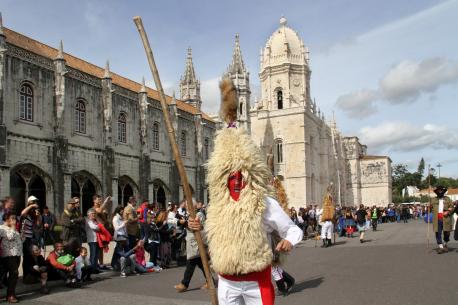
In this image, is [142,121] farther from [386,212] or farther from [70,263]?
→ [386,212]

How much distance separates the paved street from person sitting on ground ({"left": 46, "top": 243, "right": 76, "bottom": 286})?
0.31 m

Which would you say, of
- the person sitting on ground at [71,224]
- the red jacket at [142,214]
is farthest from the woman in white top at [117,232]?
the red jacket at [142,214]

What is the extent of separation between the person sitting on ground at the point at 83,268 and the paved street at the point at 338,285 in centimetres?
30

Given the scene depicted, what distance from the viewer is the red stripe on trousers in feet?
11.1

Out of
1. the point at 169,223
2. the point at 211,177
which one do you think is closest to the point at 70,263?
the point at 169,223

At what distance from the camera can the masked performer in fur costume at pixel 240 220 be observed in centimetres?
340

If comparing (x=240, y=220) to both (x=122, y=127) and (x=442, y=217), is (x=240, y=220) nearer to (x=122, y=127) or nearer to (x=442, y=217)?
(x=442, y=217)

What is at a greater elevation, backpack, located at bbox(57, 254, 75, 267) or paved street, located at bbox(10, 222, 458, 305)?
backpack, located at bbox(57, 254, 75, 267)

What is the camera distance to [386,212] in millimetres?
42625

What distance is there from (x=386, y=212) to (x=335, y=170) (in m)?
25.7

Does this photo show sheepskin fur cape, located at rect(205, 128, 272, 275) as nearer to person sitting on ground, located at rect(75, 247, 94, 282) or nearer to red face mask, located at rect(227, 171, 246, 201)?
red face mask, located at rect(227, 171, 246, 201)

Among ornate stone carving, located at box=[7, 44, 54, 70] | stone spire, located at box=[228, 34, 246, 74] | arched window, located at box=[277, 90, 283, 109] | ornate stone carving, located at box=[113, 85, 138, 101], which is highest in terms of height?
stone spire, located at box=[228, 34, 246, 74]

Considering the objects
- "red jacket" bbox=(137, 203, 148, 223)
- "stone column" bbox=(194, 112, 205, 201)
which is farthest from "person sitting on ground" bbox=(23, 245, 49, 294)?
"stone column" bbox=(194, 112, 205, 201)

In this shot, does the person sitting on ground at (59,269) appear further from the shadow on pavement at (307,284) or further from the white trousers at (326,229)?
the white trousers at (326,229)
